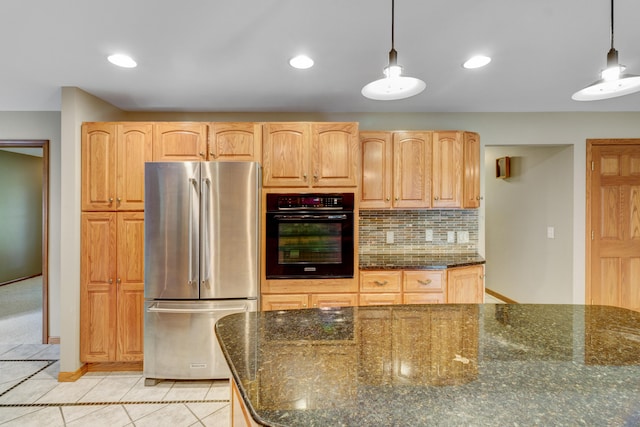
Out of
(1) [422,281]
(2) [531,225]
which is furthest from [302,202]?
(2) [531,225]

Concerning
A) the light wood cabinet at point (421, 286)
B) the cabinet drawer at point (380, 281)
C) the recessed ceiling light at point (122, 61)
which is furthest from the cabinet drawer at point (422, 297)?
the recessed ceiling light at point (122, 61)

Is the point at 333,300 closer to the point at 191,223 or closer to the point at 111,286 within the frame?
the point at 191,223

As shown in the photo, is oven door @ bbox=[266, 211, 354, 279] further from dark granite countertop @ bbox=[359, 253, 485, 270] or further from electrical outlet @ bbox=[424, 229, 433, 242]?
electrical outlet @ bbox=[424, 229, 433, 242]

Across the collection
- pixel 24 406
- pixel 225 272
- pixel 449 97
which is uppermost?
pixel 449 97

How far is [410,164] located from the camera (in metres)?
2.99

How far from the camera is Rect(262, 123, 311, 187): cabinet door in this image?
2.70 m

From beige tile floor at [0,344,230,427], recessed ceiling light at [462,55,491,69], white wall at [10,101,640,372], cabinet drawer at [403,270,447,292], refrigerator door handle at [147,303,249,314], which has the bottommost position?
beige tile floor at [0,344,230,427]

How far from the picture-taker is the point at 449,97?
2904 mm

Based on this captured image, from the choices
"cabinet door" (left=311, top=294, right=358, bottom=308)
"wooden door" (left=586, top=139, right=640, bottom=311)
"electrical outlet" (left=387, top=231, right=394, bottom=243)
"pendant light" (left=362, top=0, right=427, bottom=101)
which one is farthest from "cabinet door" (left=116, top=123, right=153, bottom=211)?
"wooden door" (left=586, top=139, right=640, bottom=311)

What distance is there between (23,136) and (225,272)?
9.27 ft

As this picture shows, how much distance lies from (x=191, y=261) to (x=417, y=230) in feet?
7.41

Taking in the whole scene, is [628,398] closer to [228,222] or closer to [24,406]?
[228,222]

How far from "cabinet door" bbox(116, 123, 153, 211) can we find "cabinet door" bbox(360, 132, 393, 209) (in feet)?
6.41

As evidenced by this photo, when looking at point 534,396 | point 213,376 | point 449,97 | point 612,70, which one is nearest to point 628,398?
point 534,396
